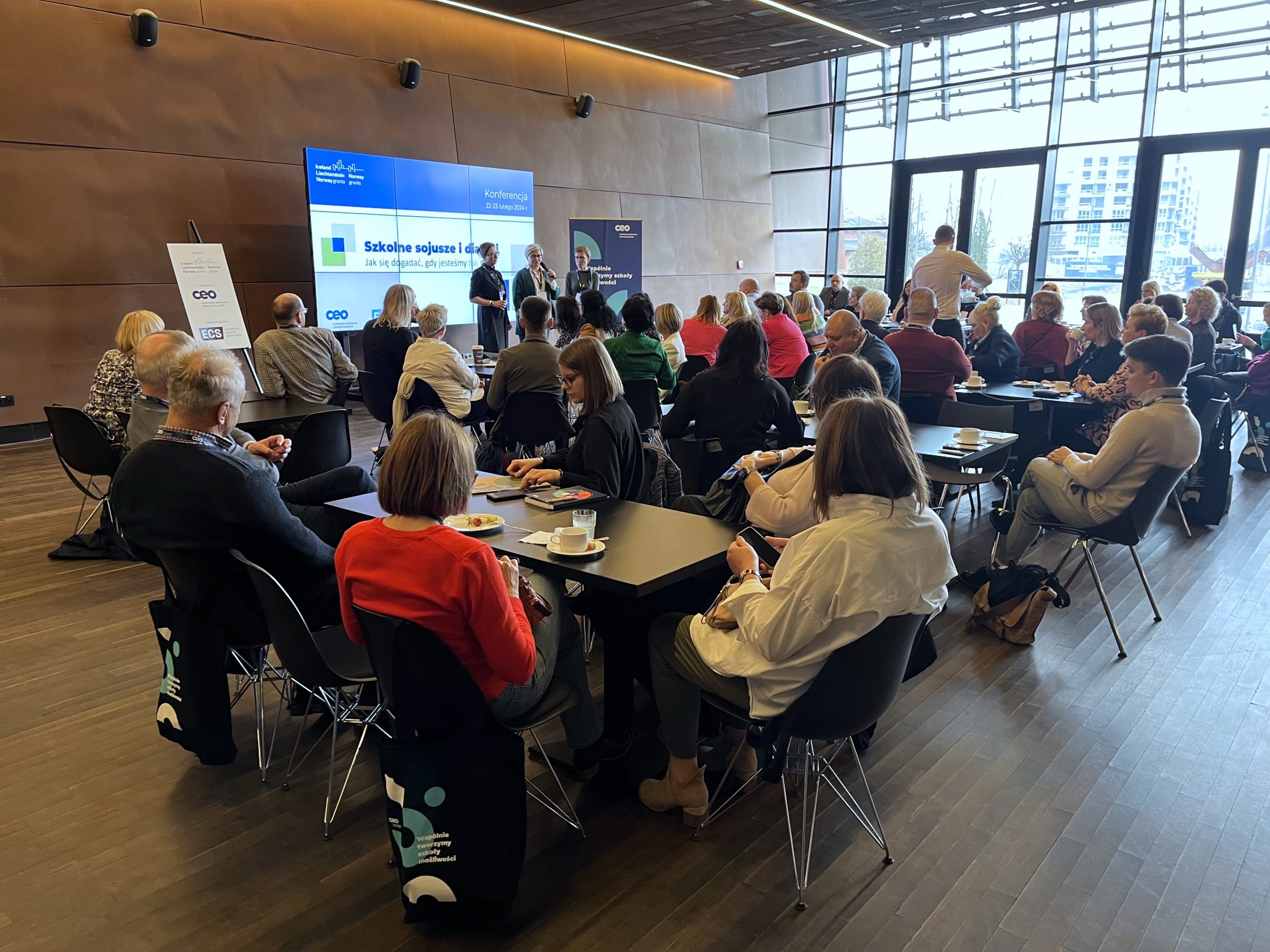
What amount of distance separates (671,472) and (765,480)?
34.0 inches

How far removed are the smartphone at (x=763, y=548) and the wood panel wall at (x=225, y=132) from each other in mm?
7394

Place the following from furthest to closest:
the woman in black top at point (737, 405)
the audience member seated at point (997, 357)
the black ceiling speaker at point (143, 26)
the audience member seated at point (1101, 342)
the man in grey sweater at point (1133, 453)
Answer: the black ceiling speaker at point (143, 26) → the audience member seated at point (997, 357) → the audience member seated at point (1101, 342) → the woman in black top at point (737, 405) → the man in grey sweater at point (1133, 453)

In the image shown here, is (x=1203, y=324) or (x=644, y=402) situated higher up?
(x=1203, y=324)

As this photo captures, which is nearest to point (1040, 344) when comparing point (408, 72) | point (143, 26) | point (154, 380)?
point (154, 380)

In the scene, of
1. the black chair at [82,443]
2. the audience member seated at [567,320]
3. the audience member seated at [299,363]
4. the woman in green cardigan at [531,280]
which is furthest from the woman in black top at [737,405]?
the woman in green cardigan at [531,280]

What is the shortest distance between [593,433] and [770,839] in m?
1.58

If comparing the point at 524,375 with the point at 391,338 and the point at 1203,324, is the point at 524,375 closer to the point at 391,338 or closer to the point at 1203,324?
the point at 391,338

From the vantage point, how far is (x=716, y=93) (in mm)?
13500

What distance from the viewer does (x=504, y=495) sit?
3221 millimetres

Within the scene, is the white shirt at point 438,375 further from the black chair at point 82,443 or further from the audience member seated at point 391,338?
the black chair at point 82,443

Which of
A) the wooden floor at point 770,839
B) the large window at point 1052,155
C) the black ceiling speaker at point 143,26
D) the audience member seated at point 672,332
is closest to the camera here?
the wooden floor at point 770,839

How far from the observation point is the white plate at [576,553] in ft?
8.30

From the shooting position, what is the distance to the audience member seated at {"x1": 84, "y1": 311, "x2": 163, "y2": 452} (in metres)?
4.82

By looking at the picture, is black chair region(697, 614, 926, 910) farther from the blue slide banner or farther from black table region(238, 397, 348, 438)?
the blue slide banner
